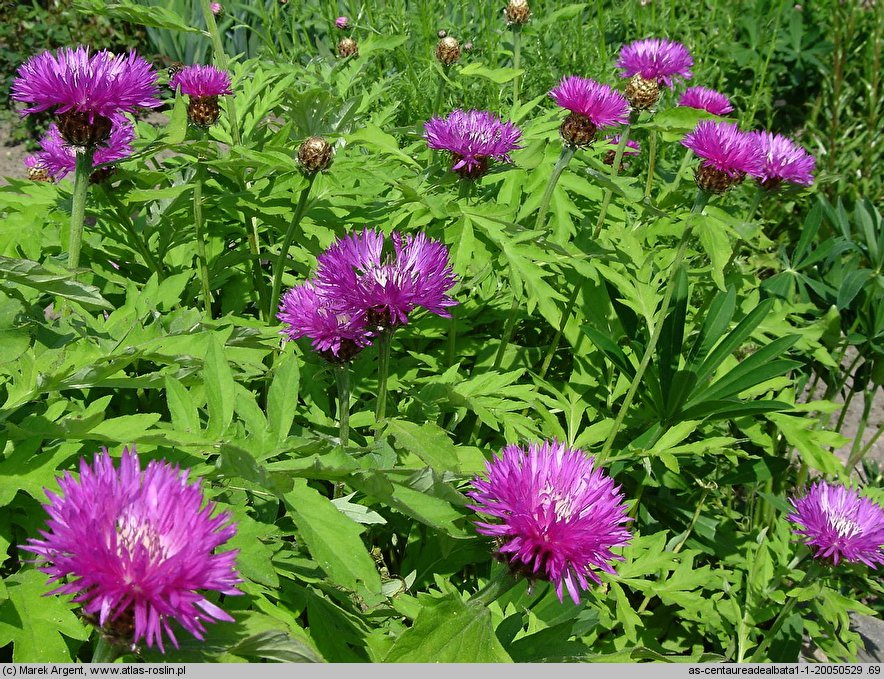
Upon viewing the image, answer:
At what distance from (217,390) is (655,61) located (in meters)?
2.12

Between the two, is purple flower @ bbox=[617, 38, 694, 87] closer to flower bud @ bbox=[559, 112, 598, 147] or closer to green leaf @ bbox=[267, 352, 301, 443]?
flower bud @ bbox=[559, 112, 598, 147]

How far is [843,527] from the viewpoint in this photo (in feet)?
6.28

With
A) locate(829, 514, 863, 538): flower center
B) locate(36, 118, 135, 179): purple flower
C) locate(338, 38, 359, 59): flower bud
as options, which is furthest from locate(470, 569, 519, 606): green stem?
locate(338, 38, 359, 59): flower bud

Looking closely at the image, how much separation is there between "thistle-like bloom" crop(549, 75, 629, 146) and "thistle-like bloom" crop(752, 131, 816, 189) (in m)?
0.59

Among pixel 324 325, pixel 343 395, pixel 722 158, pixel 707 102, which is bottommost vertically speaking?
pixel 343 395

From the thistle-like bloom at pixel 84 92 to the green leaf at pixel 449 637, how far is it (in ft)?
3.82

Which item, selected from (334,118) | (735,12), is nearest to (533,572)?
(334,118)

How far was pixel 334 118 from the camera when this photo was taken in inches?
87.0

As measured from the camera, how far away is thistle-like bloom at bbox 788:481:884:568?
6.17 ft

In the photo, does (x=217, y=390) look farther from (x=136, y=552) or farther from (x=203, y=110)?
(x=203, y=110)

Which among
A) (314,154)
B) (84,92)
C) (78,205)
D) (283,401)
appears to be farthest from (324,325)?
(84,92)

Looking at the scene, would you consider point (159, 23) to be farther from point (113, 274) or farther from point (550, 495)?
point (550, 495)

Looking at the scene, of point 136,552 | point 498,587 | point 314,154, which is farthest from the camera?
point 314,154

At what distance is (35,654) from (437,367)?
1.21m
